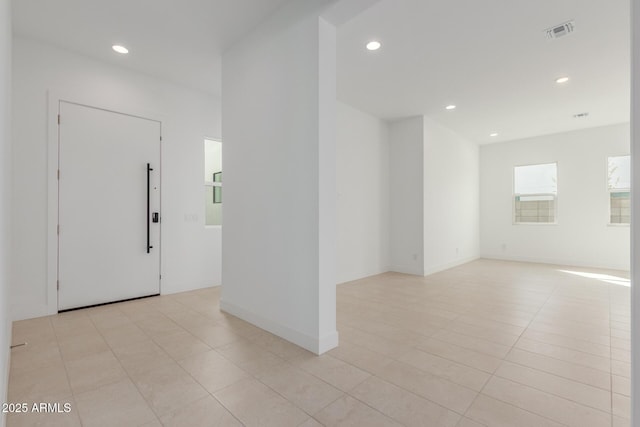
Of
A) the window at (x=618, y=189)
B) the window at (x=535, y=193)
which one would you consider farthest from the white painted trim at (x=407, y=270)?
the window at (x=618, y=189)

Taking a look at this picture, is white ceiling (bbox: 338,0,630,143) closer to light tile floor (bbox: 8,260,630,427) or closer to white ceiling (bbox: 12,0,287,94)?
white ceiling (bbox: 12,0,287,94)

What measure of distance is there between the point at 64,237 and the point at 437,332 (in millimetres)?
4024

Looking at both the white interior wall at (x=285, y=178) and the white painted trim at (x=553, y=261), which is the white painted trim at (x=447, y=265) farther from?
the white interior wall at (x=285, y=178)

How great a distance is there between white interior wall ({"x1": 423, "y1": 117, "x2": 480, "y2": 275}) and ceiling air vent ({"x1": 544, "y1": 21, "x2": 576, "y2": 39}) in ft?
8.47

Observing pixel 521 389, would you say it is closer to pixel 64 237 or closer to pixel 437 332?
pixel 437 332

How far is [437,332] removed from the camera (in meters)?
A: 2.79

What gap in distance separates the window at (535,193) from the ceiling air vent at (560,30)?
4.79 metres

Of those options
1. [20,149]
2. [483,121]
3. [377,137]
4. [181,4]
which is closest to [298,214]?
[181,4]

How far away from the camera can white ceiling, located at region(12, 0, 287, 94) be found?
265 centimetres

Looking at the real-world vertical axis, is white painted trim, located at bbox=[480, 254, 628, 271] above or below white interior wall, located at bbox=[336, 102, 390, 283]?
below

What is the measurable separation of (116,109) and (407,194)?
465 cm

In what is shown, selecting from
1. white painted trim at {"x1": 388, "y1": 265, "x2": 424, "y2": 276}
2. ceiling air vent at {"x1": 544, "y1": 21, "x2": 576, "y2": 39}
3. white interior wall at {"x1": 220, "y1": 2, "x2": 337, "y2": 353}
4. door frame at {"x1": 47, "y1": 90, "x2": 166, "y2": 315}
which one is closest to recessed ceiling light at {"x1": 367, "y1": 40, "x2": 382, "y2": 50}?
white interior wall at {"x1": 220, "y1": 2, "x2": 337, "y2": 353}

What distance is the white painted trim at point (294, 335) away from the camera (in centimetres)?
235
